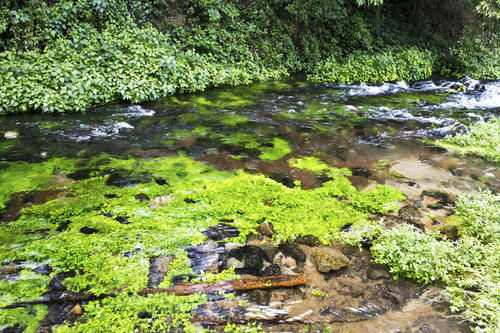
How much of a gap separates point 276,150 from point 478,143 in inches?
194

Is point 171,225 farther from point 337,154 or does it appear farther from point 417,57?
point 417,57

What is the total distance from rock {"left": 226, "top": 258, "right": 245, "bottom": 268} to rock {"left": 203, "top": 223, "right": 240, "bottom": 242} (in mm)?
408

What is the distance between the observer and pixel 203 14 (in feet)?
44.6

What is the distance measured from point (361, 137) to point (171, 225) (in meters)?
5.80

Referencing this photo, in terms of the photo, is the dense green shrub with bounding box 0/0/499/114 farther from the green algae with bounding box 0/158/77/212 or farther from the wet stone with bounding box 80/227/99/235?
the wet stone with bounding box 80/227/99/235

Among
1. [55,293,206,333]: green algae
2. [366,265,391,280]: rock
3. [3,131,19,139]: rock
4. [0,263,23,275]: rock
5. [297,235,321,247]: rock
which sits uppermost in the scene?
[3,131,19,139]: rock

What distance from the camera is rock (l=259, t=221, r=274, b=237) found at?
456 cm

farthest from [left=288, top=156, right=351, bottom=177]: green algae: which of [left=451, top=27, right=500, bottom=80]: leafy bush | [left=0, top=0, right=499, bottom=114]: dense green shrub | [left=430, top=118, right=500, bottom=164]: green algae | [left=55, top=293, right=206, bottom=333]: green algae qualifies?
[left=451, top=27, right=500, bottom=80]: leafy bush

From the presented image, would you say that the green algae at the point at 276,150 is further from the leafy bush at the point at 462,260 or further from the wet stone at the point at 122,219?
the wet stone at the point at 122,219

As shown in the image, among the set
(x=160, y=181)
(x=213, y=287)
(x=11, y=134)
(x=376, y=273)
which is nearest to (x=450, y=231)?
(x=376, y=273)

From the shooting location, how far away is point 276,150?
747 cm

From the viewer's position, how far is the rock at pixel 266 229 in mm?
4559

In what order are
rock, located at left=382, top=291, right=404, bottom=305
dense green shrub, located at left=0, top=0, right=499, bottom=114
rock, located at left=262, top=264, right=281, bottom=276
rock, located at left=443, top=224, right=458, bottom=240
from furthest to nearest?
dense green shrub, located at left=0, top=0, right=499, bottom=114 < rock, located at left=443, top=224, right=458, bottom=240 < rock, located at left=262, top=264, right=281, bottom=276 < rock, located at left=382, top=291, right=404, bottom=305

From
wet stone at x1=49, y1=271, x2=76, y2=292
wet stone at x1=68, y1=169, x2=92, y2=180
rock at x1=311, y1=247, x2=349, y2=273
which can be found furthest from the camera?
wet stone at x1=68, y1=169, x2=92, y2=180
